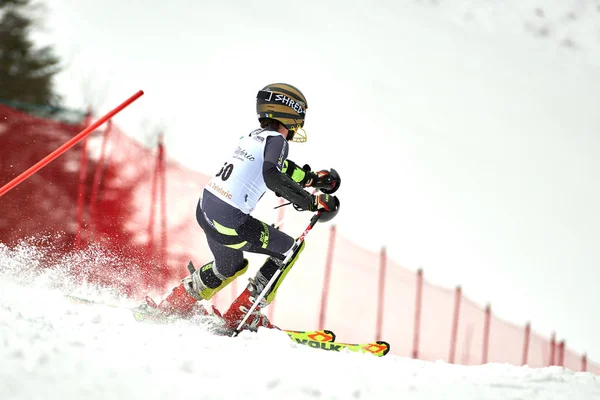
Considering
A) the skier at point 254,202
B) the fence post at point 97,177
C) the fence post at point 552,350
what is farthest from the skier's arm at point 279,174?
the fence post at point 552,350

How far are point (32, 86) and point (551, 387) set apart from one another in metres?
19.8

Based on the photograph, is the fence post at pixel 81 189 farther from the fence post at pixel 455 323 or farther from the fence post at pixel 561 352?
the fence post at pixel 561 352

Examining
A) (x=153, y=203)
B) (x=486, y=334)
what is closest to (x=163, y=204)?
(x=153, y=203)

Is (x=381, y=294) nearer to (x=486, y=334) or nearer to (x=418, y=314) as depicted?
(x=418, y=314)

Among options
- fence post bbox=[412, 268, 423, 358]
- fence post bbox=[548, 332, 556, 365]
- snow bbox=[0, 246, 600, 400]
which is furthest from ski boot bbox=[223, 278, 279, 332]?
fence post bbox=[548, 332, 556, 365]

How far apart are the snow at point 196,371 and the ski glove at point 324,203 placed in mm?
984

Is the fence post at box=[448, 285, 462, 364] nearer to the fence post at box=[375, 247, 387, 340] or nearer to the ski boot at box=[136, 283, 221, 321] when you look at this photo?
the fence post at box=[375, 247, 387, 340]

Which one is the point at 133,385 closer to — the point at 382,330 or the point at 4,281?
the point at 4,281

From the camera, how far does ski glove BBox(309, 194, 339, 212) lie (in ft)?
14.1

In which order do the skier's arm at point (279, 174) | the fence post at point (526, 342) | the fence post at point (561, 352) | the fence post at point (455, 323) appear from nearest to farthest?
1. the skier's arm at point (279, 174)
2. the fence post at point (455, 323)
3. the fence post at point (526, 342)
4. the fence post at point (561, 352)

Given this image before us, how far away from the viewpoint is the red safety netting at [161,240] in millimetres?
6922

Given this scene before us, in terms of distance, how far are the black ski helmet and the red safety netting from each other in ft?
8.26

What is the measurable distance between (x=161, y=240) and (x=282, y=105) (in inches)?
142

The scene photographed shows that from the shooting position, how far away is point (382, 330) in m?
9.04
